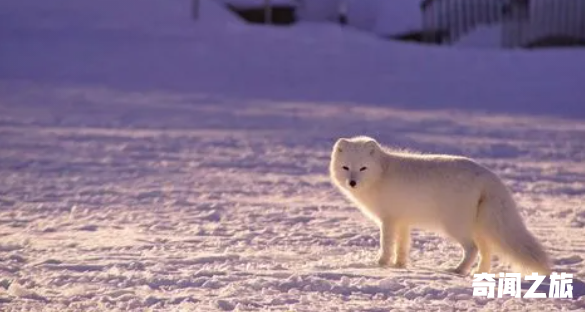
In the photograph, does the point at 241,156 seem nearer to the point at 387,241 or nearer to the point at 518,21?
the point at 387,241

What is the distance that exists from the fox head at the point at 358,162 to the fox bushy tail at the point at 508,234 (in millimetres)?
654

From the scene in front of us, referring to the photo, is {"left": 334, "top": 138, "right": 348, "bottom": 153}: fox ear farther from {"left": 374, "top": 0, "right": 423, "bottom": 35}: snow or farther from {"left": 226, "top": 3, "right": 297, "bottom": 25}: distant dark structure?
{"left": 374, "top": 0, "right": 423, "bottom": 35}: snow

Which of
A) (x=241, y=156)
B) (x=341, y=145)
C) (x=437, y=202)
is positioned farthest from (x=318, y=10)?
(x=437, y=202)

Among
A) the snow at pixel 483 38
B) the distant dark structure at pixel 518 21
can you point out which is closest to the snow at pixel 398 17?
the distant dark structure at pixel 518 21

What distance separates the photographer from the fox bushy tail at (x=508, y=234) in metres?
6.44

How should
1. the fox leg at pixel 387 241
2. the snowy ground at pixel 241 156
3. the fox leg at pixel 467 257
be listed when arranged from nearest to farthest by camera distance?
1. the snowy ground at pixel 241 156
2. the fox leg at pixel 467 257
3. the fox leg at pixel 387 241

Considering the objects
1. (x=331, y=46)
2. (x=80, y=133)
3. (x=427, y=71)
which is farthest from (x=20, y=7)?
(x=80, y=133)

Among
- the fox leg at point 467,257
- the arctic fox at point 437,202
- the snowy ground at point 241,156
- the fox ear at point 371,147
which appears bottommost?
the snowy ground at point 241,156

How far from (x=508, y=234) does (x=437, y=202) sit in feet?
1.41

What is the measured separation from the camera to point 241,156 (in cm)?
1196

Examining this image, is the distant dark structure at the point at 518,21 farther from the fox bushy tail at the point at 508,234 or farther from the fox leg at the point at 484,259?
the fox bushy tail at the point at 508,234

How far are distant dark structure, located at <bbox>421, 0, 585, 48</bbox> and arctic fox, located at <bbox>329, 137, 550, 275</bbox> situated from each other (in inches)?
631

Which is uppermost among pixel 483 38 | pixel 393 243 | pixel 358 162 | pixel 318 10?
pixel 358 162

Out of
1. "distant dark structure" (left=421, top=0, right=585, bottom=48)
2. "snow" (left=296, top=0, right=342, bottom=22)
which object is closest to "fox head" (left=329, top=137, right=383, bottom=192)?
"distant dark structure" (left=421, top=0, right=585, bottom=48)
